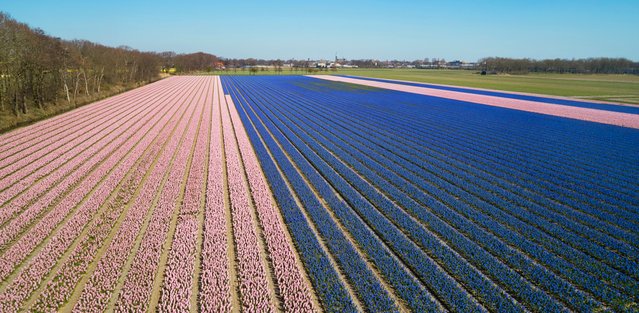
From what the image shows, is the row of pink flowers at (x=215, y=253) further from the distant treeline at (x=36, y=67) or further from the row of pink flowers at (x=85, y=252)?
the distant treeline at (x=36, y=67)

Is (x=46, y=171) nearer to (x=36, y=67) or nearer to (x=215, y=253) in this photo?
(x=215, y=253)

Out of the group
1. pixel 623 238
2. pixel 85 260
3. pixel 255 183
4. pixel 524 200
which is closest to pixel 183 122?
pixel 255 183

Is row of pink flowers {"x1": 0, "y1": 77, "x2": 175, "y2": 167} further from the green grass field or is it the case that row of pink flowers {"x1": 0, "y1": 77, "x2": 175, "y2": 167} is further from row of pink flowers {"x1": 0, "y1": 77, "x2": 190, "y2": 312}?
the green grass field

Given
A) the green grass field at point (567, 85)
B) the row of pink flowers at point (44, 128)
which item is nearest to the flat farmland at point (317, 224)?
the row of pink flowers at point (44, 128)

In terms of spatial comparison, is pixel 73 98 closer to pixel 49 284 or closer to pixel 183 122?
pixel 183 122

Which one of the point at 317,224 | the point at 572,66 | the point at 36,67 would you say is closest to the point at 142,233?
the point at 317,224

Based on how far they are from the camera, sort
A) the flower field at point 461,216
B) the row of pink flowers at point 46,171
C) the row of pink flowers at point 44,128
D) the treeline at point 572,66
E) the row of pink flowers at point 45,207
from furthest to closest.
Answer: the treeline at point 572,66, the row of pink flowers at point 44,128, the row of pink flowers at point 46,171, the row of pink flowers at point 45,207, the flower field at point 461,216
